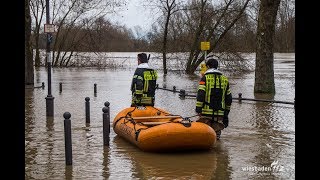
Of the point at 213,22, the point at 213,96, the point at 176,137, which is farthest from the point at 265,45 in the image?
the point at 213,22

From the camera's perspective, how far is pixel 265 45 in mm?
23328

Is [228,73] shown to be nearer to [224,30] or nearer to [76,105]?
[224,30]

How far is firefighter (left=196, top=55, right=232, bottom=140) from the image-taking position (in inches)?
402

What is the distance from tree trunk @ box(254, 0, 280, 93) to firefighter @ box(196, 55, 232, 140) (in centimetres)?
1338

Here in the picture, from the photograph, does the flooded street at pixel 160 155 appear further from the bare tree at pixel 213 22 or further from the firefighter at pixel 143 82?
the bare tree at pixel 213 22

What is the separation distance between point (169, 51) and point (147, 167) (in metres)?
40.9

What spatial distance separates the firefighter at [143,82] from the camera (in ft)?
38.3

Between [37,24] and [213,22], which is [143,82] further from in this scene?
[37,24]

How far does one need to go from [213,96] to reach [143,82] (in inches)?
82.9

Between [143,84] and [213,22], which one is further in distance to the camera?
[213,22]

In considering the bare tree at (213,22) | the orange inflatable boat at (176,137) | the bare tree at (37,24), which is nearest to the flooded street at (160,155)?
the orange inflatable boat at (176,137)

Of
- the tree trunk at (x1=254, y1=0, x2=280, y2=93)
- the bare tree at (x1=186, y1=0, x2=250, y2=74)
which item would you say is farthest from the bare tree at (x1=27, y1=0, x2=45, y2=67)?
the tree trunk at (x1=254, y1=0, x2=280, y2=93)

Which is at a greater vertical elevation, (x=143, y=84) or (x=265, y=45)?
(x=265, y=45)

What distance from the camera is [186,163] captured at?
8969 mm
